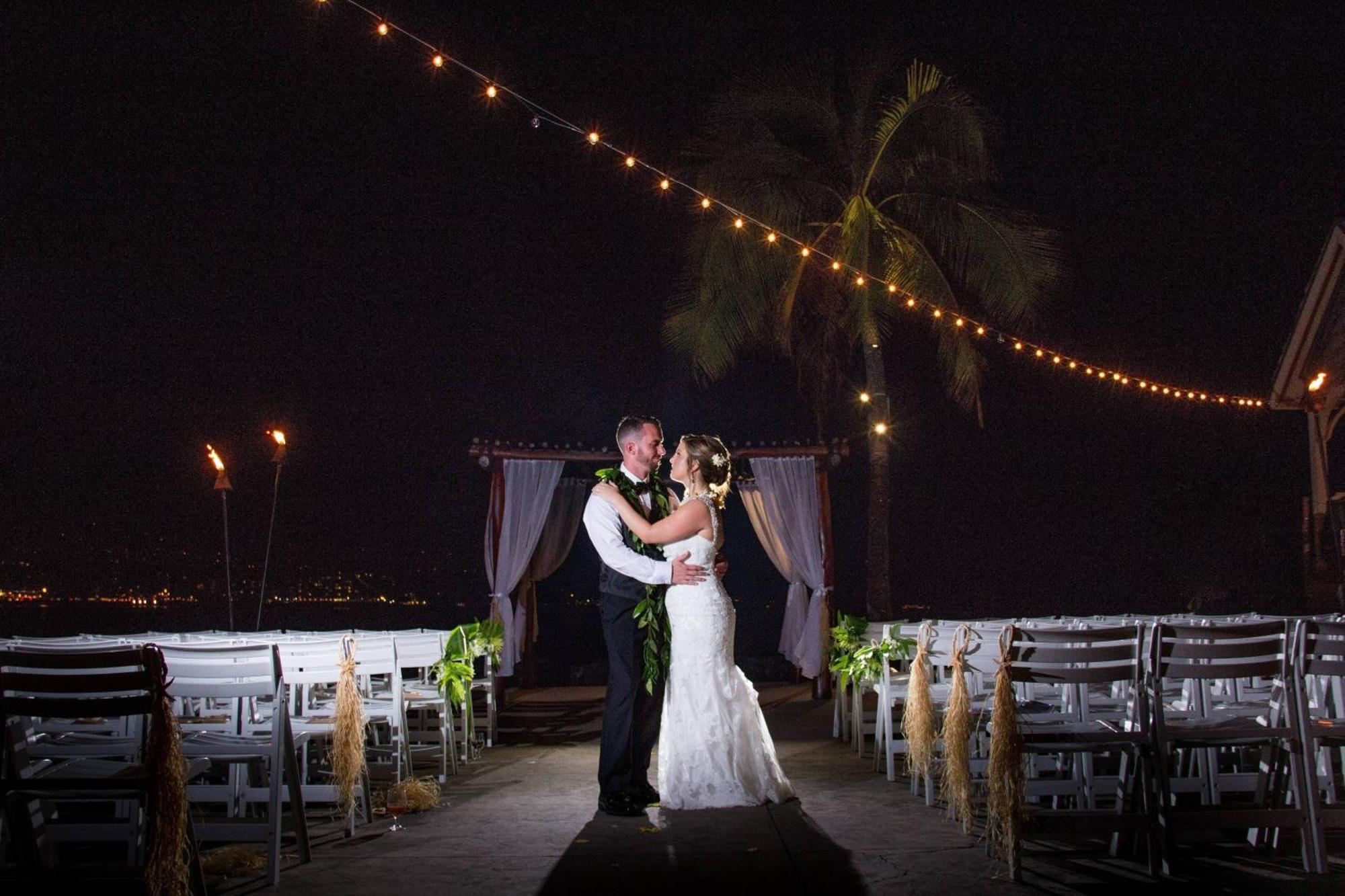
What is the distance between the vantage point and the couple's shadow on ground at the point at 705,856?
394 centimetres

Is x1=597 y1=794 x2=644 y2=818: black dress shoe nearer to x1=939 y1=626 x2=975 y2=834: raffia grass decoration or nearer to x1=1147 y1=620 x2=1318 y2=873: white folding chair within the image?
x1=939 y1=626 x2=975 y2=834: raffia grass decoration

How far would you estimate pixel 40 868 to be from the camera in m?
3.96

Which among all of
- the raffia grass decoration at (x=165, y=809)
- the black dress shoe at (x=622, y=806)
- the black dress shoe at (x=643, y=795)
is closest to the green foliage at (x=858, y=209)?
the black dress shoe at (x=643, y=795)

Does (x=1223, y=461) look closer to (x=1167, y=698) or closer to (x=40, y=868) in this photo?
(x=1167, y=698)

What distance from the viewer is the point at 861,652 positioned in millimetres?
6828

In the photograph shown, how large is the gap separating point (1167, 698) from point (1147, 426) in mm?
15657

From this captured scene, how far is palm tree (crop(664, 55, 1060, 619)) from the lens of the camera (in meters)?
12.8

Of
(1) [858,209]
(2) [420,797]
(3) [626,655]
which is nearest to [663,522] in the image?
(3) [626,655]

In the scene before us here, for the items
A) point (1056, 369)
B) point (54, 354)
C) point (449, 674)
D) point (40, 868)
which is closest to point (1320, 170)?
point (1056, 369)

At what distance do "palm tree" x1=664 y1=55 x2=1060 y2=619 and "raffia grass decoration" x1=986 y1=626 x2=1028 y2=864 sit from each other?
9.18 meters

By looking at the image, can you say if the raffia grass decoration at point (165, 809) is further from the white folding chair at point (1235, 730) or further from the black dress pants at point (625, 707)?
the white folding chair at point (1235, 730)

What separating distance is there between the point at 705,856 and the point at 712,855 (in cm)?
3

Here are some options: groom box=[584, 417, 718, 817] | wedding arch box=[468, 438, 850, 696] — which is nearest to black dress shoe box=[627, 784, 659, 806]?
groom box=[584, 417, 718, 817]

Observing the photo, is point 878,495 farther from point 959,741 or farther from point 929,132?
point 959,741
